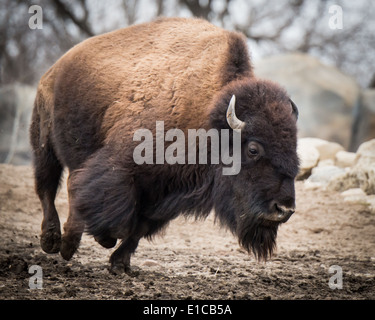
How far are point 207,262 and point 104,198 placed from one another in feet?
4.22

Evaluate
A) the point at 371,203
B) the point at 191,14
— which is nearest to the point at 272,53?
the point at 191,14

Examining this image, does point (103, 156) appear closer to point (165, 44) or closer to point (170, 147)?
point (170, 147)

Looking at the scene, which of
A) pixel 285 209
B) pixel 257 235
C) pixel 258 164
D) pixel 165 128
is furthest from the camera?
pixel 165 128

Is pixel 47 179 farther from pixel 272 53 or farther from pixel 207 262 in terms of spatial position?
pixel 272 53

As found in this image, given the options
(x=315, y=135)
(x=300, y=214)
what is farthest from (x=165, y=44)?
(x=315, y=135)

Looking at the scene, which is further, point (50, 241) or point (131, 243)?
point (50, 241)

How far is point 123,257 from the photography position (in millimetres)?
4258

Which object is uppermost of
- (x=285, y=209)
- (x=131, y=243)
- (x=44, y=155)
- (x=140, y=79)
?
(x=140, y=79)

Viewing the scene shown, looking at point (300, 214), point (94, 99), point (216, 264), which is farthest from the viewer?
point (300, 214)

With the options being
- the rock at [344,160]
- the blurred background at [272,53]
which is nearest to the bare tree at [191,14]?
the blurred background at [272,53]

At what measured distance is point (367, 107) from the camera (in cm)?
1077

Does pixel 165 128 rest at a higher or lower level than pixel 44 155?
higher

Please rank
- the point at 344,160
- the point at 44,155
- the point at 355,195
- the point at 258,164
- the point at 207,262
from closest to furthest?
the point at 258,164
the point at 207,262
the point at 44,155
the point at 355,195
the point at 344,160

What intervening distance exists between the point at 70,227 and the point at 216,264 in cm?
133
